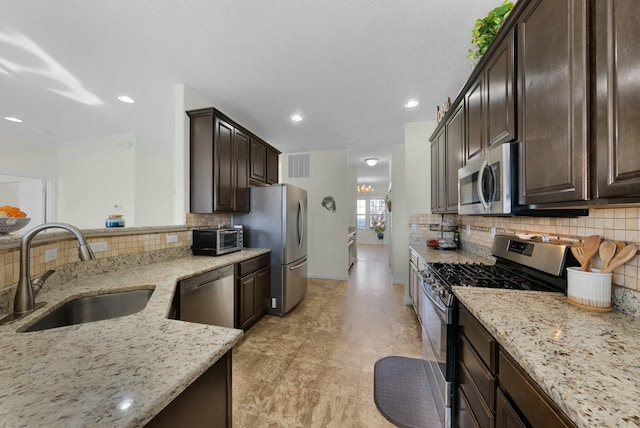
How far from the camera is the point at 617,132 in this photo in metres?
0.75

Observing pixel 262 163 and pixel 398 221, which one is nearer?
pixel 262 163

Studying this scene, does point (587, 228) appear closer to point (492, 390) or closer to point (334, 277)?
point (492, 390)

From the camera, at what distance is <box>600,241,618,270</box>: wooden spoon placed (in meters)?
1.05

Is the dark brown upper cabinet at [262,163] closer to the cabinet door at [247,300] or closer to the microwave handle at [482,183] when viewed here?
the cabinet door at [247,300]

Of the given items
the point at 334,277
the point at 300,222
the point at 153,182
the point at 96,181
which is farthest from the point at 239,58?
the point at 96,181

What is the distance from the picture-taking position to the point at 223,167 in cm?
279

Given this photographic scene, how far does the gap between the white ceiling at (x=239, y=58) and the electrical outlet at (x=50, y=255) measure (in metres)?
1.63

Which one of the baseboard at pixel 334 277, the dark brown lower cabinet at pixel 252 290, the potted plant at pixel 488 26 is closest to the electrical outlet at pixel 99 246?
the dark brown lower cabinet at pixel 252 290

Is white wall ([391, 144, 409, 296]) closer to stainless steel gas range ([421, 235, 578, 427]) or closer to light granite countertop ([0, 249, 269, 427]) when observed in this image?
stainless steel gas range ([421, 235, 578, 427])

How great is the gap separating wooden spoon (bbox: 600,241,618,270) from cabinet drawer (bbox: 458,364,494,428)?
78 cm

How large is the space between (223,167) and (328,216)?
2.64 metres

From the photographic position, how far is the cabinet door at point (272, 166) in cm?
386

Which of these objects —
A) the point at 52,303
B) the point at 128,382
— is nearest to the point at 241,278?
the point at 52,303

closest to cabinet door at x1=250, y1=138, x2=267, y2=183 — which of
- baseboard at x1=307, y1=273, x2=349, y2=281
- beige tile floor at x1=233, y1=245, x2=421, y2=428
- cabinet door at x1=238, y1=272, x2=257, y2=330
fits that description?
cabinet door at x1=238, y1=272, x2=257, y2=330
